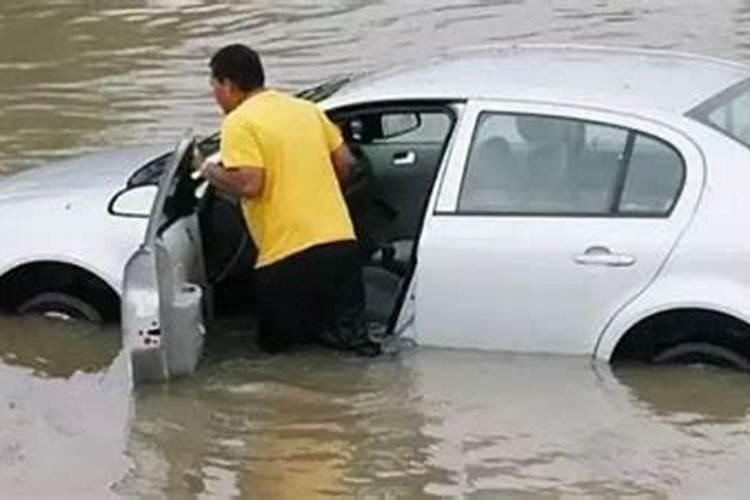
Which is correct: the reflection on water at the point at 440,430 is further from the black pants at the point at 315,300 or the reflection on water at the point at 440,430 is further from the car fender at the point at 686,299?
the car fender at the point at 686,299

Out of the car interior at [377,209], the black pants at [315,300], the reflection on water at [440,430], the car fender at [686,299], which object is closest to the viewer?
the reflection on water at [440,430]

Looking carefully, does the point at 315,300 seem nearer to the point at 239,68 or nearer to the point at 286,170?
the point at 286,170

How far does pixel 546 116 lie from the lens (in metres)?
8.39

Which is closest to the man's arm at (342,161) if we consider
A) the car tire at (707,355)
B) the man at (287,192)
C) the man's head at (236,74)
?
the man at (287,192)

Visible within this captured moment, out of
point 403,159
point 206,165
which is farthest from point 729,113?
point 206,165

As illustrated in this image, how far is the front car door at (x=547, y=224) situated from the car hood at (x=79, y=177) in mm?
1794

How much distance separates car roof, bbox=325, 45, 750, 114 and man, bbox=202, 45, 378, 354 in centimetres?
39

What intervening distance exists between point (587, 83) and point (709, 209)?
3.02 feet

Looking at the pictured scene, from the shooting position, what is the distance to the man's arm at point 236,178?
8391 mm

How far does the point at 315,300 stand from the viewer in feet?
28.6

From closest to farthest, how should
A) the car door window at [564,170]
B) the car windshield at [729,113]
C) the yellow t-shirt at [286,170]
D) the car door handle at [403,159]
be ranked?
the car door window at [564,170], the car windshield at [729,113], the yellow t-shirt at [286,170], the car door handle at [403,159]

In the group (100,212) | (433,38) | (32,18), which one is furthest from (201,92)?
(100,212)

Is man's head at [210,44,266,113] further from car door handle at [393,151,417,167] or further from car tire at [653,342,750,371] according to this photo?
car tire at [653,342,750,371]

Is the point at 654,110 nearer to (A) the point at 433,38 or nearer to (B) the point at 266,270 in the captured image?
(B) the point at 266,270
